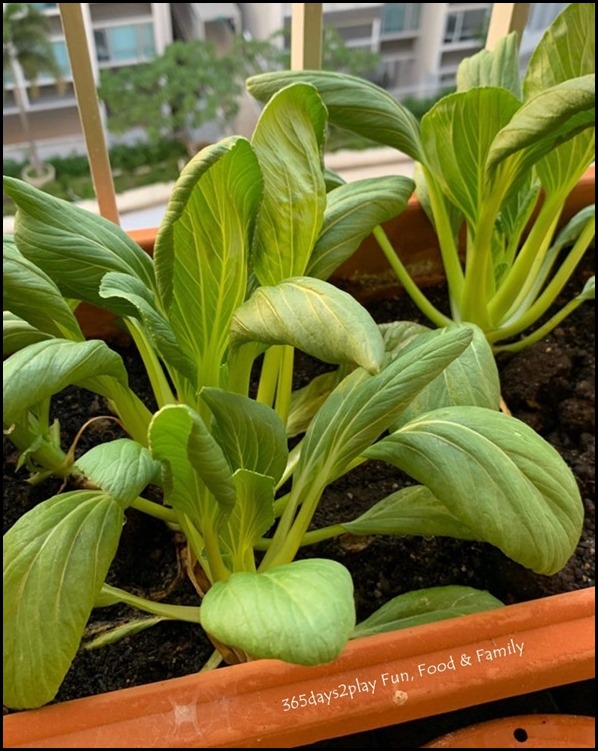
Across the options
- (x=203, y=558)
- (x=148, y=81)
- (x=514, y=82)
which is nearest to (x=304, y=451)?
(x=203, y=558)

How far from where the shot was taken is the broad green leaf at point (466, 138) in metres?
0.72

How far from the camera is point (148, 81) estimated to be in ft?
4.77

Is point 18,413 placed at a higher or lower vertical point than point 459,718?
higher

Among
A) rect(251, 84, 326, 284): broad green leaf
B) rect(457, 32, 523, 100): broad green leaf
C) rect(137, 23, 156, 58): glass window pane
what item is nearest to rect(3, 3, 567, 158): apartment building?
rect(137, 23, 156, 58): glass window pane

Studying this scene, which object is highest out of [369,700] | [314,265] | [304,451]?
[314,265]

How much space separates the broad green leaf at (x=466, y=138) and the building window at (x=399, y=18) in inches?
34.5

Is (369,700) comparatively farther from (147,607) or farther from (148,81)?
(148,81)

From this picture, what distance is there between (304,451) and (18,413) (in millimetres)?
270

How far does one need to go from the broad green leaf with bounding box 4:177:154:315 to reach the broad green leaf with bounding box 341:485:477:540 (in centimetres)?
28

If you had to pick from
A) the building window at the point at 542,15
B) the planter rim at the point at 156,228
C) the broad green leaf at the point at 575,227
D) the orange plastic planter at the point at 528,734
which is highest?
the building window at the point at 542,15

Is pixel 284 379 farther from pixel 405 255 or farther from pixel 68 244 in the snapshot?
pixel 405 255

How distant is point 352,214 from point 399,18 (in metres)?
1.05

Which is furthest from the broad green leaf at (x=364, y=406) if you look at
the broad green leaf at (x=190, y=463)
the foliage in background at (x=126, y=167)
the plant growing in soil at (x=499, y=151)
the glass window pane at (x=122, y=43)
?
the glass window pane at (x=122, y=43)

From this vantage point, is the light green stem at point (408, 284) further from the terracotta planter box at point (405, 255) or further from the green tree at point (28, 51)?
the green tree at point (28, 51)
